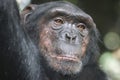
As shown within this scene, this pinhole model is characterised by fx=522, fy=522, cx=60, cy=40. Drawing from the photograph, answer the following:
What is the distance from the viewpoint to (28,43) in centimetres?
521

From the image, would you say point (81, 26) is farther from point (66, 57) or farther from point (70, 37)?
point (66, 57)

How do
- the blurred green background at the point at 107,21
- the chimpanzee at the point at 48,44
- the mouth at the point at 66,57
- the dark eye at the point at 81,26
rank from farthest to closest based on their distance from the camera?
1. the blurred green background at the point at 107,21
2. the dark eye at the point at 81,26
3. the mouth at the point at 66,57
4. the chimpanzee at the point at 48,44

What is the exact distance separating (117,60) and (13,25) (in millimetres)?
4445

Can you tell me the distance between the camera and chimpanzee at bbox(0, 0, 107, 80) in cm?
496

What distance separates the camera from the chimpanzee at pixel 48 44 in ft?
16.3

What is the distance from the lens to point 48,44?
227 inches

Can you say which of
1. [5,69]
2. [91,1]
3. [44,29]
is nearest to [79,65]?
[44,29]

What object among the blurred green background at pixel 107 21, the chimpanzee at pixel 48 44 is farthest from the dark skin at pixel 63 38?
the blurred green background at pixel 107 21

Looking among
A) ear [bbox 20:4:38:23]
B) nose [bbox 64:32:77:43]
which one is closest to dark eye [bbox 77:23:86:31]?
nose [bbox 64:32:77:43]

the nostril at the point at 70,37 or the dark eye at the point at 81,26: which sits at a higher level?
the nostril at the point at 70,37

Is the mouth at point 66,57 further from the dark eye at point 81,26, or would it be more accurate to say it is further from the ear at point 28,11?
the ear at point 28,11

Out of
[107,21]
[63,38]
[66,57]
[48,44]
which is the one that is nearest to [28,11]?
[48,44]

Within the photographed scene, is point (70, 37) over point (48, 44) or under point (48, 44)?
over

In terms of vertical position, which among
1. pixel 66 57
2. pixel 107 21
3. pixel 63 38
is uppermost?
pixel 63 38
